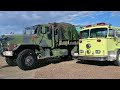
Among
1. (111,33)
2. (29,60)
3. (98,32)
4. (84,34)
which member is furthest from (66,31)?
(29,60)

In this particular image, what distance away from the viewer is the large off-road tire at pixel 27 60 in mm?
11884

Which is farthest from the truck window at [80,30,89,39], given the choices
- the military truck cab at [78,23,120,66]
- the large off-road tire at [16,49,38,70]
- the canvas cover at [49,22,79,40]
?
the large off-road tire at [16,49,38,70]

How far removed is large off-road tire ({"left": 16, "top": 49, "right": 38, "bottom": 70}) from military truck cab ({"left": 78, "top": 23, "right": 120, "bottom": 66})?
2.51 m

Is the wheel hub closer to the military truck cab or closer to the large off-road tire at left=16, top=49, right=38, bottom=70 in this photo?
the large off-road tire at left=16, top=49, right=38, bottom=70

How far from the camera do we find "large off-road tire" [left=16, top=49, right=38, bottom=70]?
39.0 feet

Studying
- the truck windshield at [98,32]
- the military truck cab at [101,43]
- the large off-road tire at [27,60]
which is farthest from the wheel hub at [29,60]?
the truck windshield at [98,32]

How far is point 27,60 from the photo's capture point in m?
12.1

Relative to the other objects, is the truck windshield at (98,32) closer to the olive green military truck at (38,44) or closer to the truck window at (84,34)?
the truck window at (84,34)

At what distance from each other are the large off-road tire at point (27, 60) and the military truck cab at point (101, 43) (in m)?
2.51

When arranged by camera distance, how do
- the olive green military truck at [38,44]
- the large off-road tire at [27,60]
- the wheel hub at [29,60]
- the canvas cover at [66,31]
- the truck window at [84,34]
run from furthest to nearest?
1. the canvas cover at [66,31]
2. the truck window at [84,34]
3. the olive green military truck at [38,44]
4. the wheel hub at [29,60]
5. the large off-road tire at [27,60]

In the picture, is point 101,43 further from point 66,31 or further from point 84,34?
point 66,31
